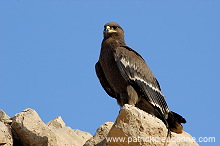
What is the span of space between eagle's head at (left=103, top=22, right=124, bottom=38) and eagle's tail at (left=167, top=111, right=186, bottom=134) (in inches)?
93.0

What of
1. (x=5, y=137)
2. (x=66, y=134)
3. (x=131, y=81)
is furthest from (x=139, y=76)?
(x=5, y=137)

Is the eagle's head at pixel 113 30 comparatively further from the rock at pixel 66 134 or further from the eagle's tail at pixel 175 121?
the rock at pixel 66 134

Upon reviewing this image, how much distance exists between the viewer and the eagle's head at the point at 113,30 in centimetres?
1221

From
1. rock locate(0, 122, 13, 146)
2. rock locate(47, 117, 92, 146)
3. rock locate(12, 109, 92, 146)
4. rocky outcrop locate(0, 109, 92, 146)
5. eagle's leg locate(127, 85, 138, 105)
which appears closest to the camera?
rock locate(0, 122, 13, 146)

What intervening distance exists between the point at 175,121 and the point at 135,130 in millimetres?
2188

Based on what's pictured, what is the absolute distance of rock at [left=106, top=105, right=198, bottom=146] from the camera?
9484 mm

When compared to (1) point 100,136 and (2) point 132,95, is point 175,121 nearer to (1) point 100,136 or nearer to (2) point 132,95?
(2) point 132,95

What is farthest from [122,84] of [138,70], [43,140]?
[43,140]

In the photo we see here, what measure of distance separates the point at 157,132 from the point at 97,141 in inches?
66.5

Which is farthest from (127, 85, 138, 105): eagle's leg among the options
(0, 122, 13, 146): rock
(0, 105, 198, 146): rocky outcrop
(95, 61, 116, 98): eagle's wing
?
(0, 122, 13, 146): rock

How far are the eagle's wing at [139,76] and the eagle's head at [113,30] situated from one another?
467mm

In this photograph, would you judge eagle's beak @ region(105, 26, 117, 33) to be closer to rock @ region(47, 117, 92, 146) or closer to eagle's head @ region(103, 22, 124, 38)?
eagle's head @ region(103, 22, 124, 38)

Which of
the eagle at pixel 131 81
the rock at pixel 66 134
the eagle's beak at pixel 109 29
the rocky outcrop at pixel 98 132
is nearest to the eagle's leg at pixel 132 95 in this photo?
the eagle at pixel 131 81

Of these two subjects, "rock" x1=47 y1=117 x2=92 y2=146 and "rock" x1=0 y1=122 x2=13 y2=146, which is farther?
"rock" x1=47 y1=117 x2=92 y2=146
